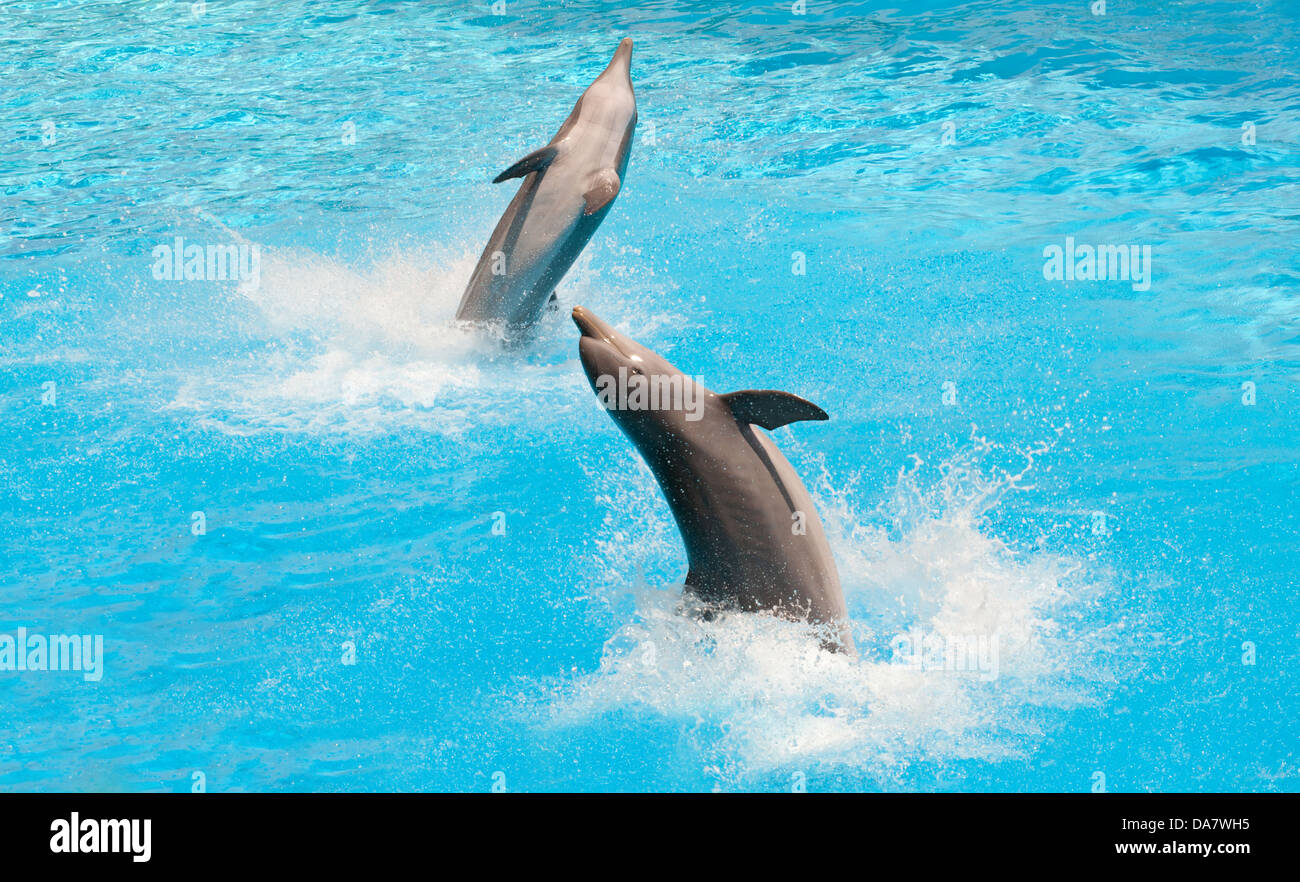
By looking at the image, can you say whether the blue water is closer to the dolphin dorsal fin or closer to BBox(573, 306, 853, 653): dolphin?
BBox(573, 306, 853, 653): dolphin

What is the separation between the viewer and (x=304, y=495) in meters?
7.46

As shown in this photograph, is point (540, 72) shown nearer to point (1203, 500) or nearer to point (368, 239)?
point (368, 239)

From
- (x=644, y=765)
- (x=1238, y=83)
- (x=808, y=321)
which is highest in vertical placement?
(x=1238, y=83)

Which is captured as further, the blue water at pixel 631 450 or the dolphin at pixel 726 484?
the blue water at pixel 631 450

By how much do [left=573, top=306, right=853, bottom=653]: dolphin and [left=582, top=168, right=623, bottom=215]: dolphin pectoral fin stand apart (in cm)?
311

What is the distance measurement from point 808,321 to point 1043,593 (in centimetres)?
351

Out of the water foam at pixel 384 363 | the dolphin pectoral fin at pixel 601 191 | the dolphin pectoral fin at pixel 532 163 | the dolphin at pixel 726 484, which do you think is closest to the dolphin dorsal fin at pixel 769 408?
the dolphin at pixel 726 484

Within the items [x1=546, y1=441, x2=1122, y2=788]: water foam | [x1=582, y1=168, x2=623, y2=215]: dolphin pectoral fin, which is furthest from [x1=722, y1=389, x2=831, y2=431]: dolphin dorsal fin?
[x1=582, y1=168, x2=623, y2=215]: dolphin pectoral fin

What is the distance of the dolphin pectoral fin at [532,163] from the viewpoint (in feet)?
27.7

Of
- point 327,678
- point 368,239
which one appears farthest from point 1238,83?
point 327,678

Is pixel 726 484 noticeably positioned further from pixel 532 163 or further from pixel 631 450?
pixel 532 163

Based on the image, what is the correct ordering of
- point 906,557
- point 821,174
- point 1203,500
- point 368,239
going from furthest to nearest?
point 821,174, point 368,239, point 1203,500, point 906,557

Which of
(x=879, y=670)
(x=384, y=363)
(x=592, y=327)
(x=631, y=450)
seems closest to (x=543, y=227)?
(x=384, y=363)

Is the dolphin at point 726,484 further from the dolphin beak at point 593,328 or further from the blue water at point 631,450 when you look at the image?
the blue water at point 631,450
